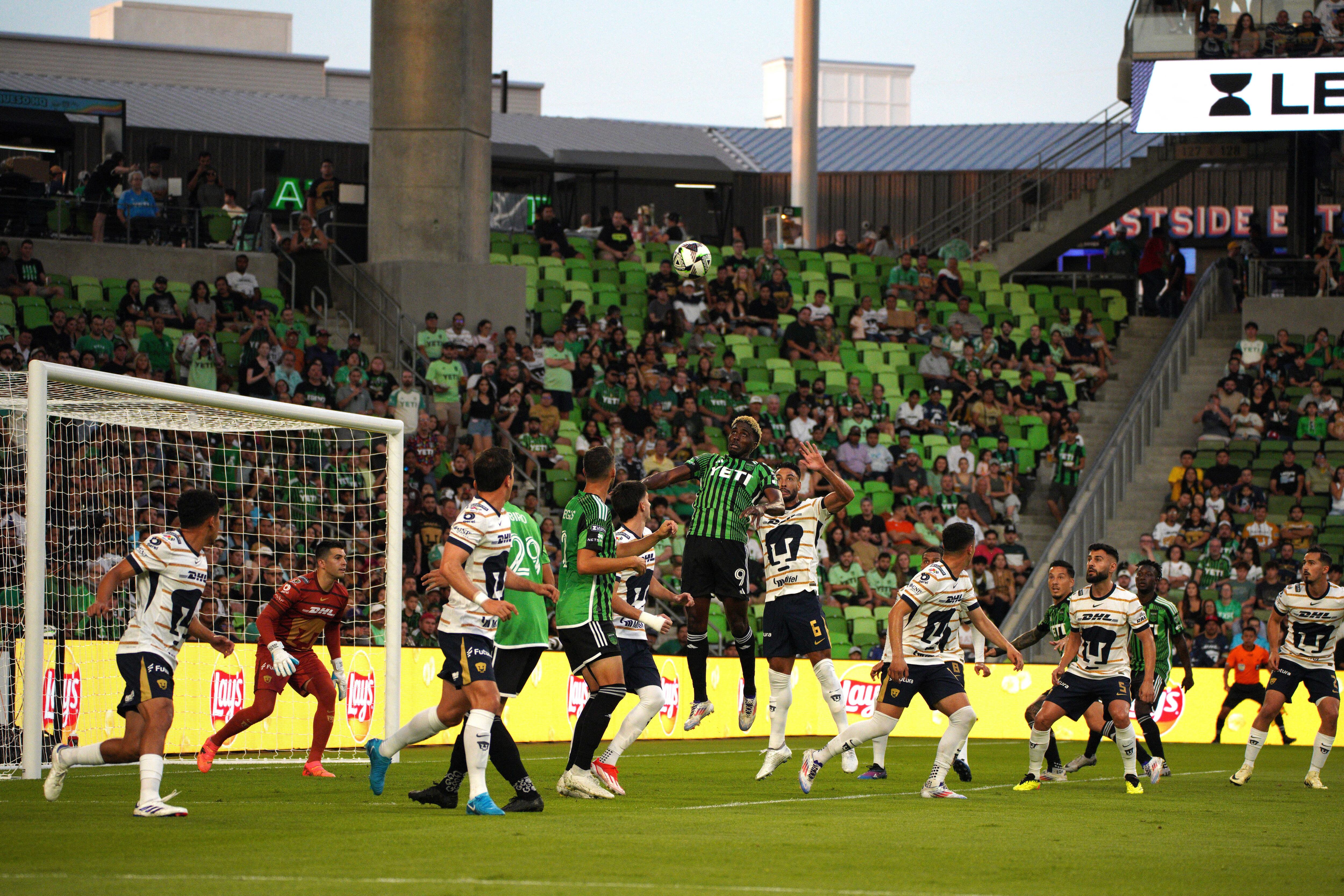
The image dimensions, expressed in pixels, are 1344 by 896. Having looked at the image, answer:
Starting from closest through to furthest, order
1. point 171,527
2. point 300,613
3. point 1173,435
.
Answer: point 300,613
point 171,527
point 1173,435

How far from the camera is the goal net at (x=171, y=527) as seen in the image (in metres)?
12.4

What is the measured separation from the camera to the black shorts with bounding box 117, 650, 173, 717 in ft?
31.0

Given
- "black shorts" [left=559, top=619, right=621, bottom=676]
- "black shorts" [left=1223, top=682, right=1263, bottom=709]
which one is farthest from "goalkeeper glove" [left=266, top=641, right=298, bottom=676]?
"black shorts" [left=1223, top=682, right=1263, bottom=709]

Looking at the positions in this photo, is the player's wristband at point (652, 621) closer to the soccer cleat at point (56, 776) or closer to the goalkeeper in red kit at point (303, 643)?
the goalkeeper in red kit at point (303, 643)

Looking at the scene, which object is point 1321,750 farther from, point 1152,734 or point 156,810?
point 156,810

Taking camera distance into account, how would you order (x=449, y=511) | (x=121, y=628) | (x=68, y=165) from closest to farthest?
(x=121, y=628) < (x=449, y=511) < (x=68, y=165)

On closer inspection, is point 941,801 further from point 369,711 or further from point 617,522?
point 617,522

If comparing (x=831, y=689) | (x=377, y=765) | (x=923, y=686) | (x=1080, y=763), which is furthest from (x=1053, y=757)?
(x=377, y=765)

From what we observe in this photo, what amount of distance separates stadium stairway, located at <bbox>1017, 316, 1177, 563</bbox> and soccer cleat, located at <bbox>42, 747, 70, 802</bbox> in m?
16.8

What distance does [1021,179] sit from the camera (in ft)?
119

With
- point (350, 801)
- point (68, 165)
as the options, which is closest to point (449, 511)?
point (350, 801)

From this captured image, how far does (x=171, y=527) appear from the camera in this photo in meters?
17.6

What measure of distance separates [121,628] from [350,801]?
22.7 ft

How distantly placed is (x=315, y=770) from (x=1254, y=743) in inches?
294
